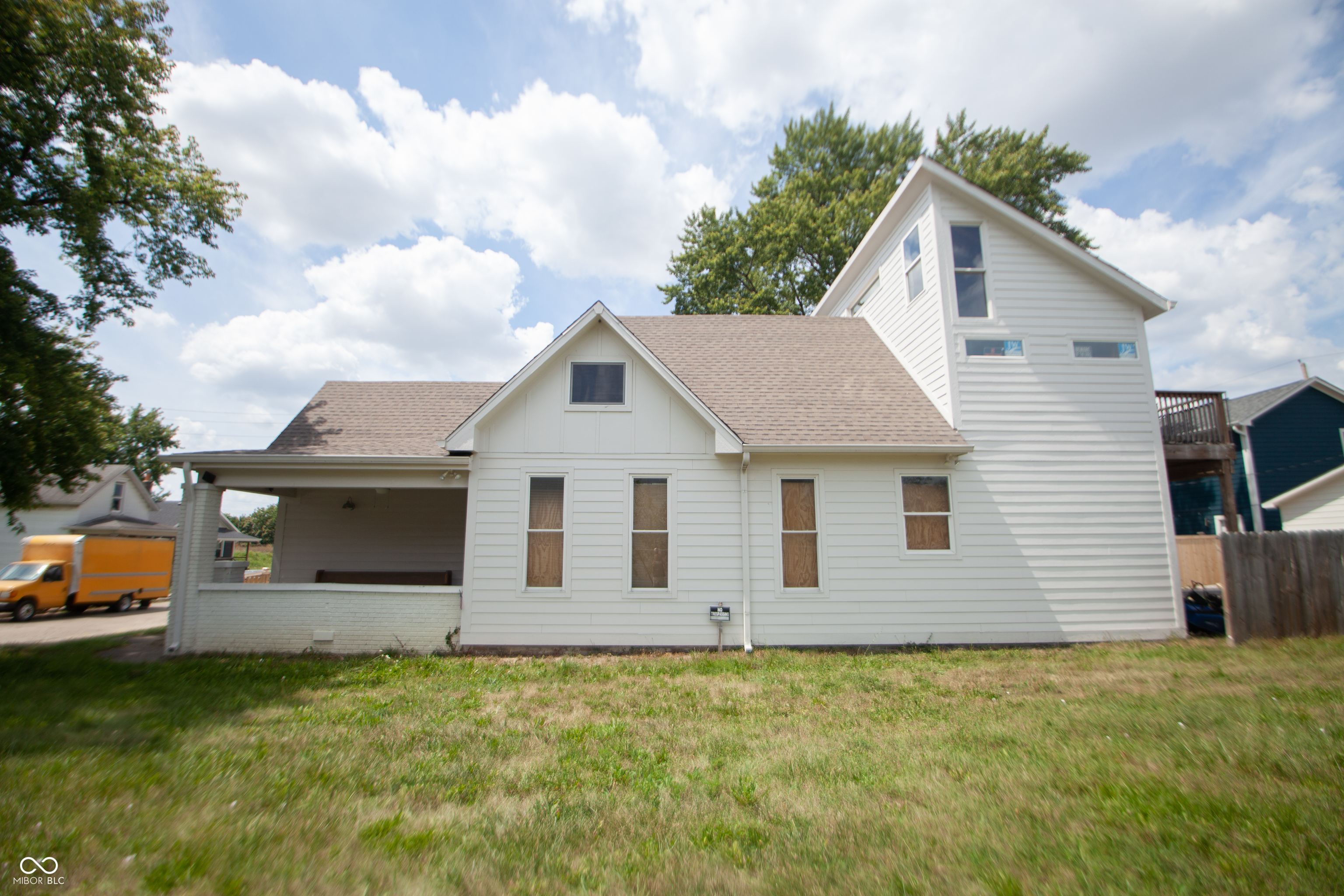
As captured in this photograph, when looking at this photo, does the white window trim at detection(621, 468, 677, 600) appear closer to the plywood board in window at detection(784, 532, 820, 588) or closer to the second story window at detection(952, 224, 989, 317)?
the plywood board in window at detection(784, 532, 820, 588)

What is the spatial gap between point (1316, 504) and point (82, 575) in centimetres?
3927

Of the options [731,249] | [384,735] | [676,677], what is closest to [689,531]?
[676,677]

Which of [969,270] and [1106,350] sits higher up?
[969,270]

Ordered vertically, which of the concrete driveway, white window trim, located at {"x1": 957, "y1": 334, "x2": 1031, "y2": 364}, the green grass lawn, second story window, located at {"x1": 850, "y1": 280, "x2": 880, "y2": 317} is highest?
second story window, located at {"x1": 850, "y1": 280, "x2": 880, "y2": 317}

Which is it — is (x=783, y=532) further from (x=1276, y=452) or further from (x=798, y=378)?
(x=1276, y=452)

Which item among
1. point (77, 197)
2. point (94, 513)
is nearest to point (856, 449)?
point (77, 197)

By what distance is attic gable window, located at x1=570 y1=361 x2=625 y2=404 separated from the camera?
1070 centimetres

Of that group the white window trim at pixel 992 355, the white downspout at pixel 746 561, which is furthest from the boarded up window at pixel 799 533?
the white window trim at pixel 992 355

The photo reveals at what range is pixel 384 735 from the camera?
575 centimetres

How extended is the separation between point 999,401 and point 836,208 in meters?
17.6

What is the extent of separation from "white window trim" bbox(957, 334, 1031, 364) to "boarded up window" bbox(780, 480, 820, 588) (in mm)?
3790

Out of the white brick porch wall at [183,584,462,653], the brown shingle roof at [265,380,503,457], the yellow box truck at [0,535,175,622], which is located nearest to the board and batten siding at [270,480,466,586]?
the brown shingle roof at [265,380,503,457]

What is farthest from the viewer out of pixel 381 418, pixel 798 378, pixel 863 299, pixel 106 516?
pixel 106 516

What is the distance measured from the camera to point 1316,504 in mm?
18859
